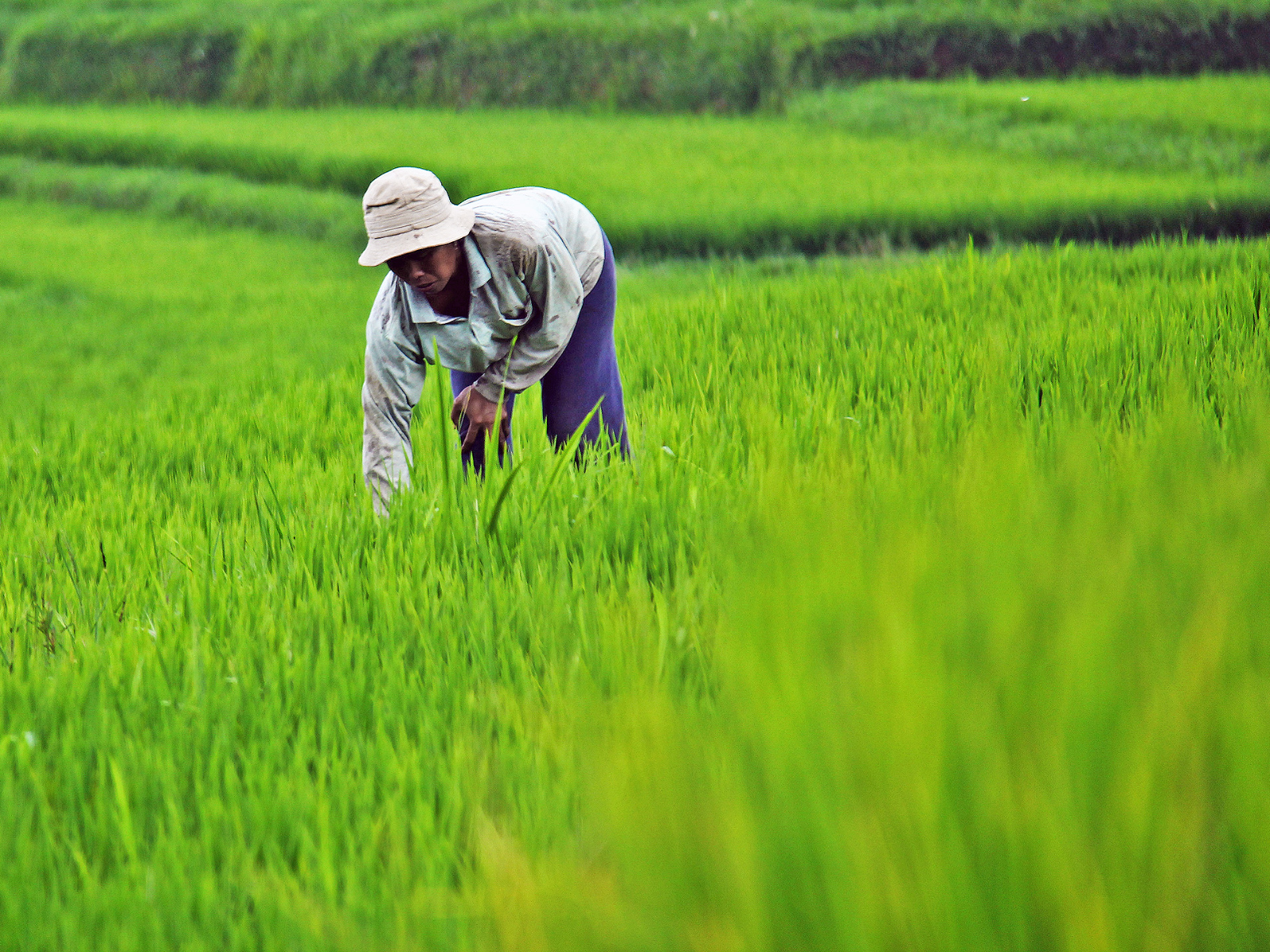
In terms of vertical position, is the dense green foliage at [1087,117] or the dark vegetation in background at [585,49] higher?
the dark vegetation in background at [585,49]

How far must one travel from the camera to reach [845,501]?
1.22 m

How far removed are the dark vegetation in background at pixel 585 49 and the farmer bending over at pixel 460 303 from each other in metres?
9.05

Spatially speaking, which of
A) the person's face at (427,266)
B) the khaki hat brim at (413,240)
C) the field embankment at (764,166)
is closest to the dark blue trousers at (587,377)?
the person's face at (427,266)

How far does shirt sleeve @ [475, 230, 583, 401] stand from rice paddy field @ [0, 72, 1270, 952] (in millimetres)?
184

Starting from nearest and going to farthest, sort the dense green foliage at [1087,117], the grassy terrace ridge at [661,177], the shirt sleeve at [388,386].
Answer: the shirt sleeve at [388,386] < the grassy terrace ridge at [661,177] < the dense green foliage at [1087,117]

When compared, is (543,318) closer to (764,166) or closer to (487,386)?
(487,386)

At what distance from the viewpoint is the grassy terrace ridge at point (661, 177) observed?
22.8 feet

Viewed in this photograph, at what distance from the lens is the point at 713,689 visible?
123 cm

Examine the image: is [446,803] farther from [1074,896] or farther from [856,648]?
[1074,896]

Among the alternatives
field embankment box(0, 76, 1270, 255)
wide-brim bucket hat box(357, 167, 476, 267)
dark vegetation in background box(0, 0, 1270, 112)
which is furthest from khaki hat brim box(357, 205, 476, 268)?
dark vegetation in background box(0, 0, 1270, 112)

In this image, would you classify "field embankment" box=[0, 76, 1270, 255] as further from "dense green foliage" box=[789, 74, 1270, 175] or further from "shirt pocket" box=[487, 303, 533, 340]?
"shirt pocket" box=[487, 303, 533, 340]

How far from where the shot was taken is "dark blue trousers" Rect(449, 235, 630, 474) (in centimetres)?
273

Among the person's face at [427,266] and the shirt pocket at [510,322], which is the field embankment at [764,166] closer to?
the shirt pocket at [510,322]

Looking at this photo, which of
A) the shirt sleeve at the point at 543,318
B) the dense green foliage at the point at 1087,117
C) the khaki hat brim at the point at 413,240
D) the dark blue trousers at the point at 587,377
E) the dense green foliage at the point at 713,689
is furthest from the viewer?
the dense green foliage at the point at 1087,117
